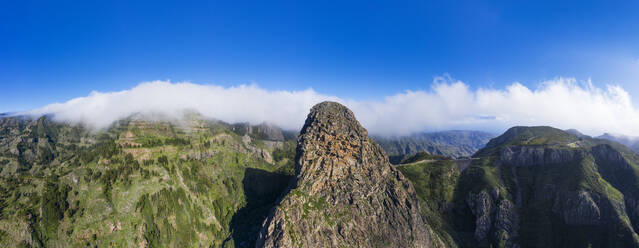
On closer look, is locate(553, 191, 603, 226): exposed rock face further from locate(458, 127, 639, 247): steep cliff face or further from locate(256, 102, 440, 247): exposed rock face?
locate(256, 102, 440, 247): exposed rock face

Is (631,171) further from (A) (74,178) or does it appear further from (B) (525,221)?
(A) (74,178)

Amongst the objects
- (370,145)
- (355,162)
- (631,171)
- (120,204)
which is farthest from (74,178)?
(631,171)

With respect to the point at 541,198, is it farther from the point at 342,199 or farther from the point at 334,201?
the point at 334,201

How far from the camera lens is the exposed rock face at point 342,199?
12825 cm

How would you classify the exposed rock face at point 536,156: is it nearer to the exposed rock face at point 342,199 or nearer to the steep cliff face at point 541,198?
the steep cliff face at point 541,198

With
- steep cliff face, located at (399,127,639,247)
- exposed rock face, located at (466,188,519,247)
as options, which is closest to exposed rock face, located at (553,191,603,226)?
steep cliff face, located at (399,127,639,247)

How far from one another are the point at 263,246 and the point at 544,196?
614 ft

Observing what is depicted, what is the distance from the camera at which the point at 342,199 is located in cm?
14362

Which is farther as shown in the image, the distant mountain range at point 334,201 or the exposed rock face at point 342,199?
the exposed rock face at point 342,199

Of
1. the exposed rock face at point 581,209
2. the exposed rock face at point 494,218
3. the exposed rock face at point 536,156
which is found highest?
the exposed rock face at point 536,156

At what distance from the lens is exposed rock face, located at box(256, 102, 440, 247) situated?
12825 cm

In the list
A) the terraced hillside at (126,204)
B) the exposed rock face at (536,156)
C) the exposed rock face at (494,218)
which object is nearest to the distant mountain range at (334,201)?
the terraced hillside at (126,204)

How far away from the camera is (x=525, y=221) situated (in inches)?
5940

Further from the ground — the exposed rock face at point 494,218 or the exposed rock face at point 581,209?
the exposed rock face at point 581,209
